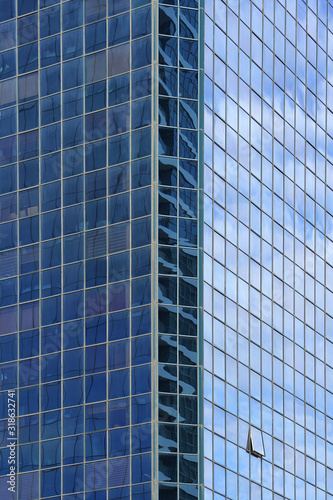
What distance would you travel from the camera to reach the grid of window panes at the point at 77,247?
Result: 74.9 m

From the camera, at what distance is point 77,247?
78750 millimetres

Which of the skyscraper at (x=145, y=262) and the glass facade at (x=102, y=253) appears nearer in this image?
the glass facade at (x=102, y=253)

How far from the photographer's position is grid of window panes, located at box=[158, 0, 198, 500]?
73.6m

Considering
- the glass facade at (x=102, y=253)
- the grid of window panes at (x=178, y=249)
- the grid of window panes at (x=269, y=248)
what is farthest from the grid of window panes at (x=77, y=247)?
the grid of window panes at (x=269, y=248)

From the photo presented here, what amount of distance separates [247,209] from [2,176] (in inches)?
553

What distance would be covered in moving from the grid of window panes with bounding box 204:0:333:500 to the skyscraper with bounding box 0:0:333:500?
0.18 metres

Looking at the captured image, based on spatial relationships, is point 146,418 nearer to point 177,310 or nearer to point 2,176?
point 177,310

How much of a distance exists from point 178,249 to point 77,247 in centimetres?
579

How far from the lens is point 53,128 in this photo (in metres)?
81.8

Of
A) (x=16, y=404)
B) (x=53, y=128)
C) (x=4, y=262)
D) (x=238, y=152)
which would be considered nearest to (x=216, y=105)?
(x=238, y=152)

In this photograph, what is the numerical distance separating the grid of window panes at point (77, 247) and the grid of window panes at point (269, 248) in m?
4.34

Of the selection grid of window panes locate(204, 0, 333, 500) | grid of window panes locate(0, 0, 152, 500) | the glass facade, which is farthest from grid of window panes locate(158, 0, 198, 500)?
grid of window panes locate(204, 0, 333, 500)

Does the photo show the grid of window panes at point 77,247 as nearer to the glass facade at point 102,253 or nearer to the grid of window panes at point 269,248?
the glass facade at point 102,253

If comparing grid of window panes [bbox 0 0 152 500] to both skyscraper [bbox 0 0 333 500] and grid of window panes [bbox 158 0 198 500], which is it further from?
grid of window panes [bbox 158 0 198 500]
